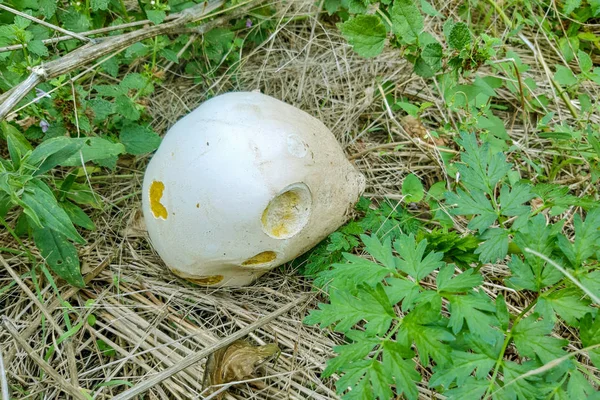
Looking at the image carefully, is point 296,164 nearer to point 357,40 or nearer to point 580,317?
point 357,40

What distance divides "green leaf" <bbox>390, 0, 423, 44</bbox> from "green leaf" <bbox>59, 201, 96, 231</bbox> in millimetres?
1638

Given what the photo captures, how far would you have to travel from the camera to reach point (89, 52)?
8.14 feet

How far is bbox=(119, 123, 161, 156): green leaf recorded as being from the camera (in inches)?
103

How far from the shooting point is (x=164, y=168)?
2281mm

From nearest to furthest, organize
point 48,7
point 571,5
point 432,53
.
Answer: point 432,53 < point 48,7 < point 571,5

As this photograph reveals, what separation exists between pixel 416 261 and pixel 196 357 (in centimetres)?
92

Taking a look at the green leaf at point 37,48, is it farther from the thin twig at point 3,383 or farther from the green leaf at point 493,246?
A: the green leaf at point 493,246

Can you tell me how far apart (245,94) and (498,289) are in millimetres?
1411

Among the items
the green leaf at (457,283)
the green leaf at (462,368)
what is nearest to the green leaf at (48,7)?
the green leaf at (457,283)

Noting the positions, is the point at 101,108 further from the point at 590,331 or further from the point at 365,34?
the point at 590,331

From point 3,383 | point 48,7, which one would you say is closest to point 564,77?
point 48,7

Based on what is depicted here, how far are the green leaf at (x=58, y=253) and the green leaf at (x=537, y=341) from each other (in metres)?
1.76

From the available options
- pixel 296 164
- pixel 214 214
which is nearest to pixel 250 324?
pixel 214 214

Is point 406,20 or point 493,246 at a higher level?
point 406,20
